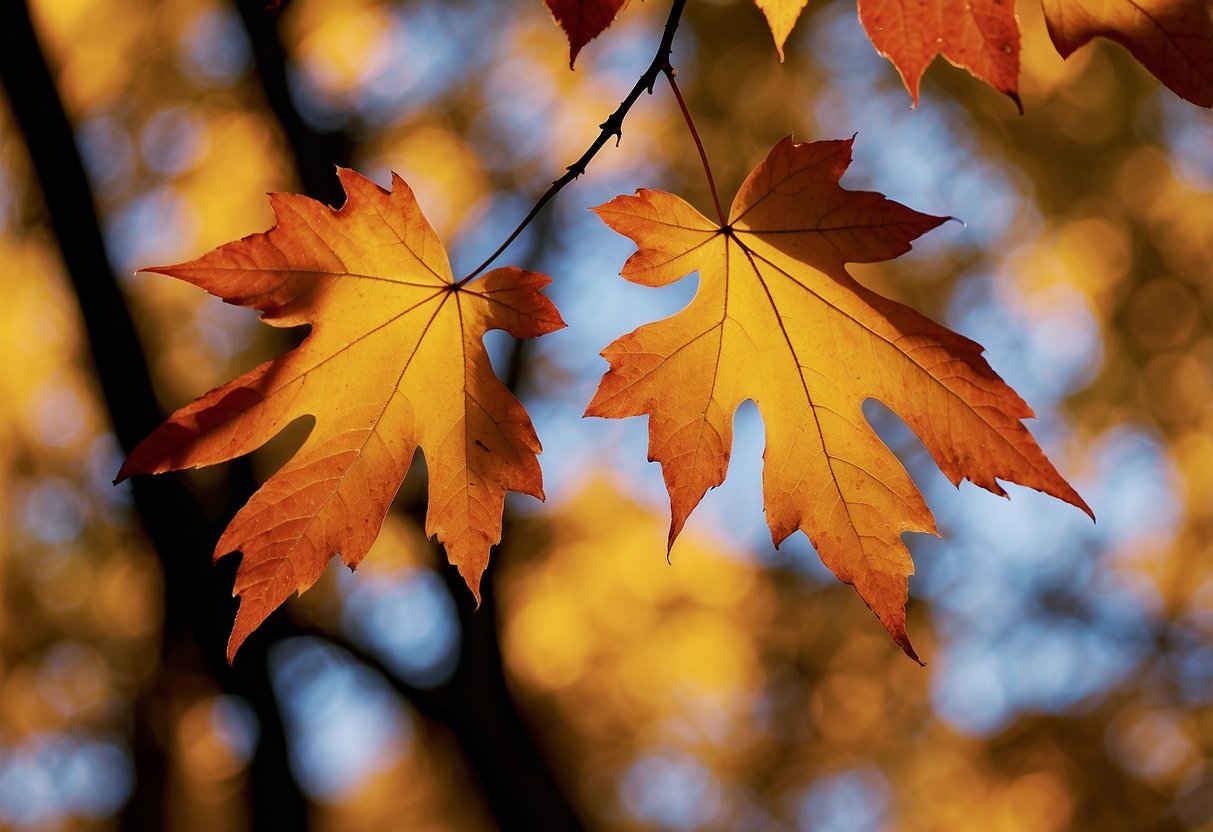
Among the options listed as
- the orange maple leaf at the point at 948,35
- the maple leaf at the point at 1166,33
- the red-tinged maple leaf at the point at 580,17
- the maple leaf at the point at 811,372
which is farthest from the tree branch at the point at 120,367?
the maple leaf at the point at 1166,33

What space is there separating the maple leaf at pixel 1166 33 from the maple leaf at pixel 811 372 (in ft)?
0.89

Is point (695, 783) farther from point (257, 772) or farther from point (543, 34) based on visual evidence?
point (543, 34)

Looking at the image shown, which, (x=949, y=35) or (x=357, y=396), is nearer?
(x=949, y=35)

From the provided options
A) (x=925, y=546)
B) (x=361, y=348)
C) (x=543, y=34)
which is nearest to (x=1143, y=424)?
(x=925, y=546)

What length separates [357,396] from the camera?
1208 millimetres

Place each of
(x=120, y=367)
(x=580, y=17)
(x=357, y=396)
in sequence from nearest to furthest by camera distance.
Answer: (x=580, y=17)
(x=357, y=396)
(x=120, y=367)

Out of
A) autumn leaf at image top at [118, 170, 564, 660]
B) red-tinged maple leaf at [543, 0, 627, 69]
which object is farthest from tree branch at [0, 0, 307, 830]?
red-tinged maple leaf at [543, 0, 627, 69]

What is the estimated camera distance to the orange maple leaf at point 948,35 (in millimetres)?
946

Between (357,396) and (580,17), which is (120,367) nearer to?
(357,396)

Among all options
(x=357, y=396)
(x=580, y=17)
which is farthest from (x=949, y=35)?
(x=357, y=396)

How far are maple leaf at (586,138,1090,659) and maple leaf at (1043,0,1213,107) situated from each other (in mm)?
272

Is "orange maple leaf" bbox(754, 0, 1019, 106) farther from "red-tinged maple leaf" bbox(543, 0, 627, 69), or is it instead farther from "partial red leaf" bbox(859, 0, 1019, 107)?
"red-tinged maple leaf" bbox(543, 0, 627, 69)

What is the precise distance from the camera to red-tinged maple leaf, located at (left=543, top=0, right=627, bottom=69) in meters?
0.87

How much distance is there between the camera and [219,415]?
1.09m
